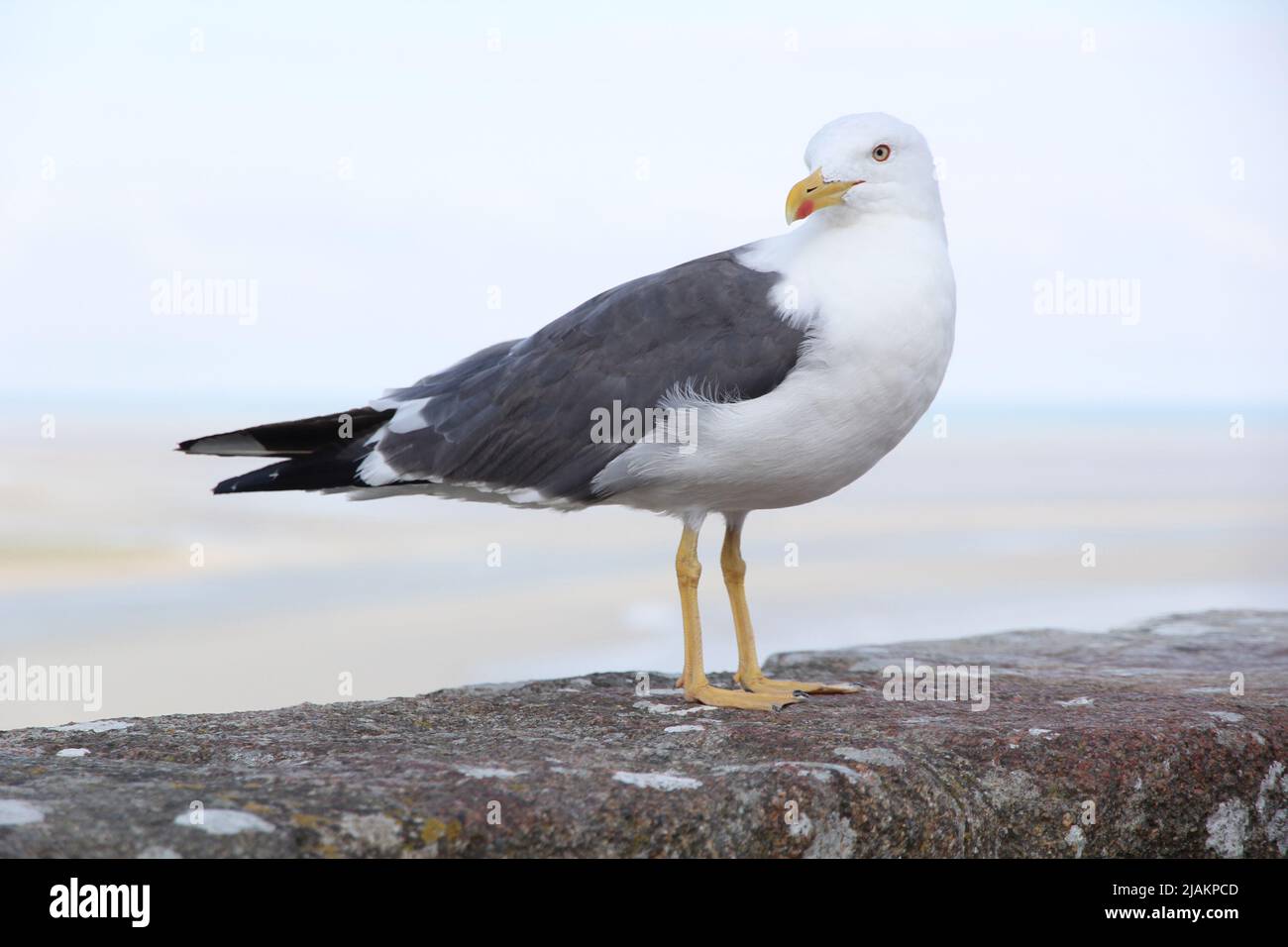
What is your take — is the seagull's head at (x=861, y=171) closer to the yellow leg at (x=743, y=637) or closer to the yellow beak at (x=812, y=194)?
the yellow beak at (x=812, y=194)

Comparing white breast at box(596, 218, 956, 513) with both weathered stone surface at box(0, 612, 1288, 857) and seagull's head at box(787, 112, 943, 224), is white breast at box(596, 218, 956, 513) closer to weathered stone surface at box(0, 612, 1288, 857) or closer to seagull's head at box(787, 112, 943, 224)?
seagull's head at box(787, 112, 943, 224)

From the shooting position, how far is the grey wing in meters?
5.79

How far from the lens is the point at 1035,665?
7.30 metres

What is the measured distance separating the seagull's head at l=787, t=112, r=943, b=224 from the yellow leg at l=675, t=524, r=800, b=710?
159 centimetres

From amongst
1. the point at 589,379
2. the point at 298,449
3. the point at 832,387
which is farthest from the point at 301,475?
the point at 832,387

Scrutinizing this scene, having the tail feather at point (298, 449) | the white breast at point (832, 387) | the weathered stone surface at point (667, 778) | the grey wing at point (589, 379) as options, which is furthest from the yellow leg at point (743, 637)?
the tail feather at point (298, 449)

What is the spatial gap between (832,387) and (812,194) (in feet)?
3.00

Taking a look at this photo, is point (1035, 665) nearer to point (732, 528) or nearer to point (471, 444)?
point (732, 528)

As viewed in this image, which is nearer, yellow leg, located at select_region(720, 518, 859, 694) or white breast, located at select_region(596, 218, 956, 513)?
white breast, located at select_region(596, 218, 956, 513)

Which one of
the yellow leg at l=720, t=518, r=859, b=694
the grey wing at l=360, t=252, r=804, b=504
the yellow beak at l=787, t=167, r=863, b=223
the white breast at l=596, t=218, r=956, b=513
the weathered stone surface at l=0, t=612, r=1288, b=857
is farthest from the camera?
the yellow leg at l=720, t=518, r=859, b=694

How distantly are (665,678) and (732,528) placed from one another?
81cm

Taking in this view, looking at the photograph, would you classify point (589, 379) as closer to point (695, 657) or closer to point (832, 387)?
point (832, 387)

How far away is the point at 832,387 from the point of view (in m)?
5.63

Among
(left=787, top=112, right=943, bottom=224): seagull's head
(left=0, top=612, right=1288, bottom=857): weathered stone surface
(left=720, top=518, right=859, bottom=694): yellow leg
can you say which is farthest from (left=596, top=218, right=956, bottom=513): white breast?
(left=0, top=612, right=1288, bottom=857): weathered stone surface
